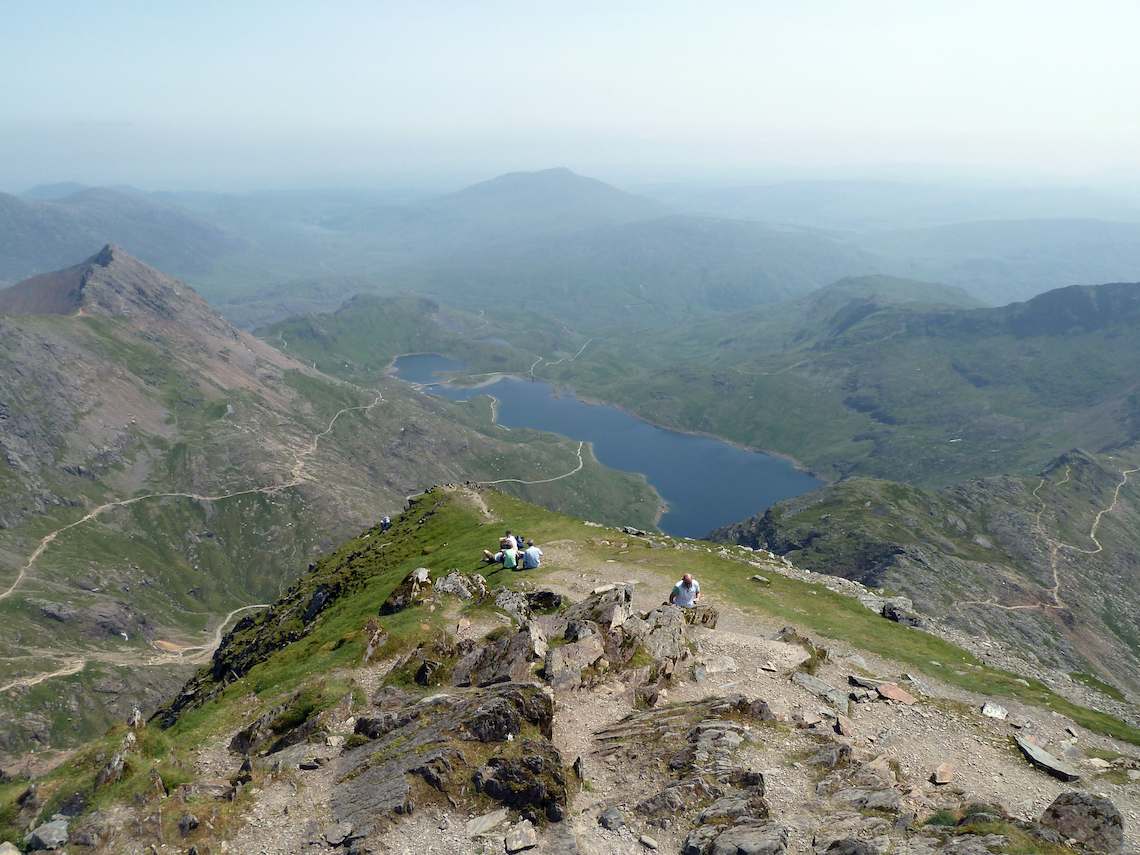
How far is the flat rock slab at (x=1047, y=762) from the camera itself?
93.5 feet

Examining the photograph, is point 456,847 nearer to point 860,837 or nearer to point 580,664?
point 580,664

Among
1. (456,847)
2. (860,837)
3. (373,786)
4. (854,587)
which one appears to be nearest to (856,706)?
(860,837)

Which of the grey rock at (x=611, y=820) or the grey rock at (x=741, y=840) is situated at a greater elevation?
the grey rock at (x=741, y=840)

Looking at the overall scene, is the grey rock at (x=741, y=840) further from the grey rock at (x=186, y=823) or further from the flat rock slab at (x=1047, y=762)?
the grey rock at (x=186, y=823)

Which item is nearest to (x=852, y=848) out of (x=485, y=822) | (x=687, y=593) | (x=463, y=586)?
(x=485, y=822)

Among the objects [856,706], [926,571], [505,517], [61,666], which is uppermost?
[856,706]

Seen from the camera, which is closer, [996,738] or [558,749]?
[558,749]

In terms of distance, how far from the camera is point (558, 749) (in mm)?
27609

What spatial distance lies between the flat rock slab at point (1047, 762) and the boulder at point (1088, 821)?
804 cm

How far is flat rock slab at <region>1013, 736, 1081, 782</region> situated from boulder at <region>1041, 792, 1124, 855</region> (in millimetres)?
8037

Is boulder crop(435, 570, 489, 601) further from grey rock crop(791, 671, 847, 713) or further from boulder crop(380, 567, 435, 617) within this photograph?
grey rock crop(791, 671, 847, 713)

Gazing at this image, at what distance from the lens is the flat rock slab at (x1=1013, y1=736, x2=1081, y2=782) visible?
28.5 meters

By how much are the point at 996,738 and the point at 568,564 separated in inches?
1437

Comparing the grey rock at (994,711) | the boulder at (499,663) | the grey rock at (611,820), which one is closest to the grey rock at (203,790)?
the boulder at (499,663)
